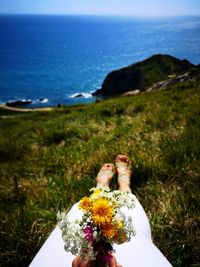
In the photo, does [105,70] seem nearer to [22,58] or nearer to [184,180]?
[22,58]

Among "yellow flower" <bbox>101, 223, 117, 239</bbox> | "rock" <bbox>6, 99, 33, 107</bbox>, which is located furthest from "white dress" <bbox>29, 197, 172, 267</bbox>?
"rock" <bbox>6, 99, 33, 107</bbox>

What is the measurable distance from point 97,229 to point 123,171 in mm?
2658

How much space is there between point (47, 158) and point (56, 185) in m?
1.62

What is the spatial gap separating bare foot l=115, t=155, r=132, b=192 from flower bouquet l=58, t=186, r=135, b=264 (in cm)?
216

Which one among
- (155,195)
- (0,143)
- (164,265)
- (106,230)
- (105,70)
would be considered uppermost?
(106,230)

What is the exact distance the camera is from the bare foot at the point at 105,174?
414cm

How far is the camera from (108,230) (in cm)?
166

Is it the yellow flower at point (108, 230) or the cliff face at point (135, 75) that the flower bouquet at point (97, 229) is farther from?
the cliff face at point (135, 75)

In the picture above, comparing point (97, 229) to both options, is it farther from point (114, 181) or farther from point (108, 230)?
point (114, 181)

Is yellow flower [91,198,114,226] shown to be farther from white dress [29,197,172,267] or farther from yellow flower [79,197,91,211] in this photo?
white dress [29,197,172,267]

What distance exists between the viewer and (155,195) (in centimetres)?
373

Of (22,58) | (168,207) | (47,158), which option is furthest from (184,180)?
(22,58)

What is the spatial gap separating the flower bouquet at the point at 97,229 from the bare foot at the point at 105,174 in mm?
2276

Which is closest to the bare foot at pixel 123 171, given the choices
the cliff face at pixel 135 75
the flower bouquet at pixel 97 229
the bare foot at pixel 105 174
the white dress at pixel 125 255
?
the bare foot at pixel 105 174
